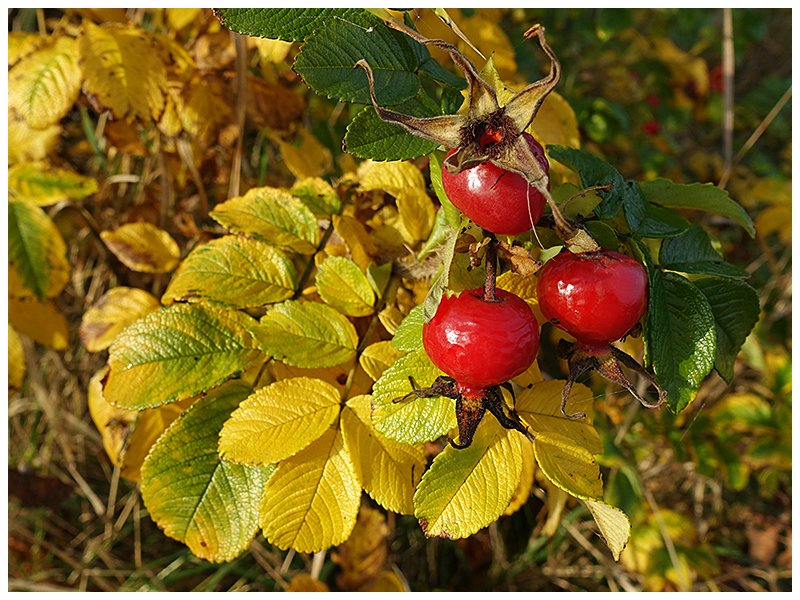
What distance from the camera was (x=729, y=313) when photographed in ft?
2.07

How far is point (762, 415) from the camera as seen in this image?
5.15 feet

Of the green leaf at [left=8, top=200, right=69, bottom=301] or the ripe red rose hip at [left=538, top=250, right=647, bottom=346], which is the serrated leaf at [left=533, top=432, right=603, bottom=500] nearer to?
the ripe red rose hip at [left=538, top=250, right=647, bottom=346]

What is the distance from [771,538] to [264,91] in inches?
78.3

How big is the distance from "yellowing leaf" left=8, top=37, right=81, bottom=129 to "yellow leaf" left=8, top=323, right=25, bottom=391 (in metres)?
0.41

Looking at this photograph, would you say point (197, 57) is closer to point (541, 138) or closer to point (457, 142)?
point (541, 138)

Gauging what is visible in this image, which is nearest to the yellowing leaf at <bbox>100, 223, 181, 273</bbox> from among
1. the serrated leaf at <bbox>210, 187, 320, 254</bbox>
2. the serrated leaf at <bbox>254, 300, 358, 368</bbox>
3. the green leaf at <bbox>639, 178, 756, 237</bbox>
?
the serrated leaf at <bbox>210, 187, 320, 254</bbox>

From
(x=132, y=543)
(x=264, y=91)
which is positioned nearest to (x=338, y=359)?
(x=264, y=91)

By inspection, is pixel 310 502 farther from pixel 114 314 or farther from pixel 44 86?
pixel 44 86

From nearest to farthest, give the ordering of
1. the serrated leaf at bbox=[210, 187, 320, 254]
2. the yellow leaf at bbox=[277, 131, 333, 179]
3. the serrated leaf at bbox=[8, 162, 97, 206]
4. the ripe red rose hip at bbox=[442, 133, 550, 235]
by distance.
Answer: the ripe red rose hip at bbox=[442, 133, 550, 235] → the serrated leaf at bbox=[210, 187, 320, 254] → the serrated leaf at bbox=[8, 162, 97, 206] → the yellow leaf at bbox=[277, 131, 333, 179]

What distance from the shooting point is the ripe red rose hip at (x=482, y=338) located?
47cm

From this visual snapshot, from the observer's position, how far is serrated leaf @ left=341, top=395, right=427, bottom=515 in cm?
63

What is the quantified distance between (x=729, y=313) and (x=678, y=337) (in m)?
0.12

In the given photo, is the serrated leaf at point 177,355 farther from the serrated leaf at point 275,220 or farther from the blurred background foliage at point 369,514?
the blurred background foliage at point 369,514

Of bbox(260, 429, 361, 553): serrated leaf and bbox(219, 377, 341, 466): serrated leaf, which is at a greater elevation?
bbox(219, 377, 341, 466): serrated leaf
